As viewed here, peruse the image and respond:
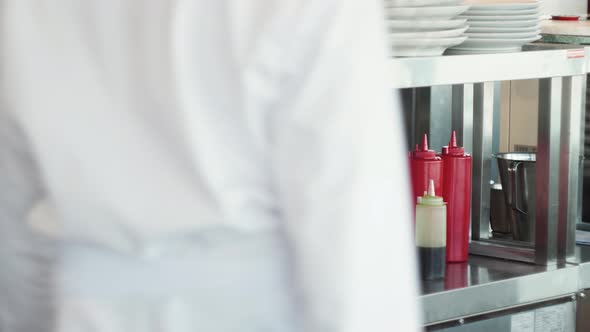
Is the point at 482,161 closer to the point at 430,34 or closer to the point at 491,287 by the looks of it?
the point at 491,287

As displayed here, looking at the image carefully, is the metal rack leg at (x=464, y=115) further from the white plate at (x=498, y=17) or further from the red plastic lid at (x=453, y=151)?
the white plate at (x=498, y=17)

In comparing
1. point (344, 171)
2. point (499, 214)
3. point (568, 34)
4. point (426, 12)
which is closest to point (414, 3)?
point (426, 12)

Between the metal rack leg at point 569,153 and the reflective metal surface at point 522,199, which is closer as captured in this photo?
the metal rack leg at point 569,153

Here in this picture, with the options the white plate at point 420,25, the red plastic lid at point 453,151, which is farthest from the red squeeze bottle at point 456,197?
the white plate at point 420,25

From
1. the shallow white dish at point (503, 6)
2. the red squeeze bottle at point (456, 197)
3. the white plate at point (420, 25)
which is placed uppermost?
the shallow white dish at point (503, 6)

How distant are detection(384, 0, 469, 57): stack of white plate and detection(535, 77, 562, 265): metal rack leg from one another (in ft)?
0.94

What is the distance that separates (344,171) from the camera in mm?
883

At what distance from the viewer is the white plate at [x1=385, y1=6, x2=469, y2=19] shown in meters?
1.85

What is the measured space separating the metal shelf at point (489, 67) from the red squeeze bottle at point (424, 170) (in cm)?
24

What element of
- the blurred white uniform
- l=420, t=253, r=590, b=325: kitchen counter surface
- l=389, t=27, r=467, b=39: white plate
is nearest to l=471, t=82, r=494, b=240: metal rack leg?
l=420, t=253, r=590, b=325: kitchen counter surface

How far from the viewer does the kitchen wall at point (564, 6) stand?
16.3 feet

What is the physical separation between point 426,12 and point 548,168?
0.45m

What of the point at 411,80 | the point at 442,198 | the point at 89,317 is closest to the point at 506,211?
the point at 442,198

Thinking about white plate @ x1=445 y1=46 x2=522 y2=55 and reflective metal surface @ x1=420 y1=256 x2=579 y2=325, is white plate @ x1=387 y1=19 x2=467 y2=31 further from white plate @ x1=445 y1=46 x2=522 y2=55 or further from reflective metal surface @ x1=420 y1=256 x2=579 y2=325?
reflective metal surface @ x1=420 y1=256 x2=579 y2=325
